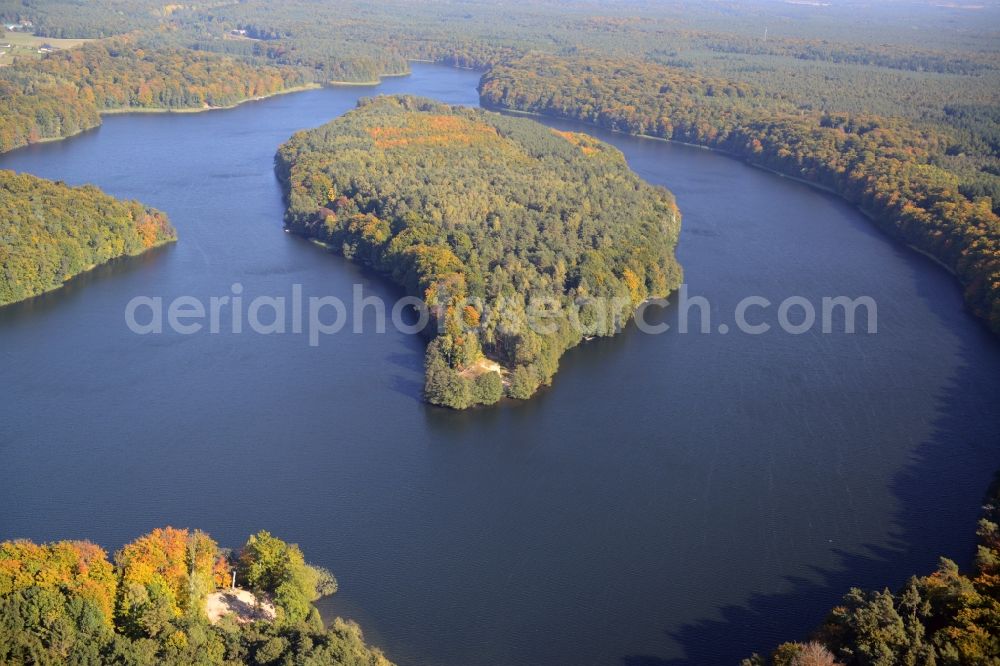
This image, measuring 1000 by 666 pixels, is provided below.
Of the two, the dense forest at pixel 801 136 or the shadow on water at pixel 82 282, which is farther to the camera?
the dense forest at pixel 801 136

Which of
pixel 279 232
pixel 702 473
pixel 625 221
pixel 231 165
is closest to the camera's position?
pixel 702 473

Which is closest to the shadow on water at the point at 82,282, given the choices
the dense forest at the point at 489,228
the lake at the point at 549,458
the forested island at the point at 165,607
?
the lake at the point at 549,458

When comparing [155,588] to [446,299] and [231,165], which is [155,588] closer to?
[446,299]

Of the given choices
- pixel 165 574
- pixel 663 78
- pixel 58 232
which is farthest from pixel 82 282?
pixel 663 78

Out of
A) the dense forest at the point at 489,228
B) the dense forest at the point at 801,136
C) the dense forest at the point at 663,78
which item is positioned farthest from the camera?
the dense forest at the point at 663,78

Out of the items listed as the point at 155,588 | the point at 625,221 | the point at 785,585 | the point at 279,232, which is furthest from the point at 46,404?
the point at 625,221

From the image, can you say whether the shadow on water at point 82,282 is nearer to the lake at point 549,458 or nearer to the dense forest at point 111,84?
the lake at point 549,458

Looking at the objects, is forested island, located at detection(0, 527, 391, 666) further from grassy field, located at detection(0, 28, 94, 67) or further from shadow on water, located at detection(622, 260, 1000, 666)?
grassy field, located at detection(0, 28, 94, 67)
